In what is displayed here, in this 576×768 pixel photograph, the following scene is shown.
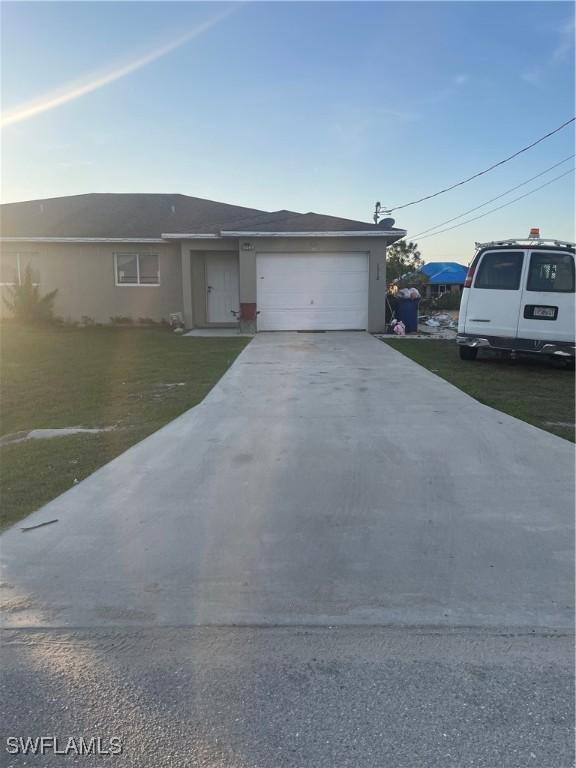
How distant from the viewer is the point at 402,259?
32.7 meters

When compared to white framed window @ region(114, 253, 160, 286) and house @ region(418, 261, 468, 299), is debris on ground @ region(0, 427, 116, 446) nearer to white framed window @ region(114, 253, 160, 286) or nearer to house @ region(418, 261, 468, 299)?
white framed window @ region(114, 253, 160, 286)

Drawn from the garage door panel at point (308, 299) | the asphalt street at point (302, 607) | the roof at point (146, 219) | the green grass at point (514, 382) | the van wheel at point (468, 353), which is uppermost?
the roof at point (146, 219)

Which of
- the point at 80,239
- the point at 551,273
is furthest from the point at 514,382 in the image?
the point at 80,239

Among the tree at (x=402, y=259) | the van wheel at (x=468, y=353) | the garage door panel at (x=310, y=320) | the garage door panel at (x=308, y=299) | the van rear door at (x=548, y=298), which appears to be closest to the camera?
the van rear door at (x=548, y=298)

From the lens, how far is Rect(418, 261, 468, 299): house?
37125mm

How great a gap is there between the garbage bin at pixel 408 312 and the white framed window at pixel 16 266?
39.5 ft

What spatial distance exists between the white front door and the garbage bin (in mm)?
5330

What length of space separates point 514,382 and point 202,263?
11.9 m

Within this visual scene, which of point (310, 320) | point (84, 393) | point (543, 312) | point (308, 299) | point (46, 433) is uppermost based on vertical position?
point (308, 299)

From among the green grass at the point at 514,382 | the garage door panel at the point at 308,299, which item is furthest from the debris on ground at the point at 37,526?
the garage door panel at the point at 308,299

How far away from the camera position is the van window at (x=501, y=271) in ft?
33.5

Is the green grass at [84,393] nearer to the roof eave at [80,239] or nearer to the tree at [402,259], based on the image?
the roof eave at [80,239]

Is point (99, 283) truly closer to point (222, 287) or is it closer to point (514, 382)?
point (222, 287)

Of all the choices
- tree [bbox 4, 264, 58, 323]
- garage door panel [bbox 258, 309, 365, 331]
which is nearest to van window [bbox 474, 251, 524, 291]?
garage door panel [bbox 258, 309, 365, 331]
